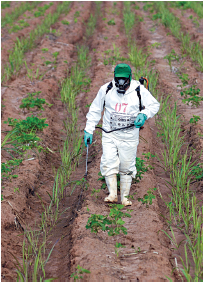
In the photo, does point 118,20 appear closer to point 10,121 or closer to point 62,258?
point 10,121

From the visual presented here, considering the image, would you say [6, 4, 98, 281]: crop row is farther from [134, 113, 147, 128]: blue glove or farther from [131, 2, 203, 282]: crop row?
[131, 2, 203, 282]: crop row

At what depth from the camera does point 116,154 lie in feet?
12.7

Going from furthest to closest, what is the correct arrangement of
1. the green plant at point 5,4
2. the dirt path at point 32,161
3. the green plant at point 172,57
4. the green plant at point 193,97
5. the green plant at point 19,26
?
Result: the green plant at point 5,4 → the green plant at point 19,26 → the green plant at point 172,57 → the green plant at point 193,97 → the dirt path at point 32,161

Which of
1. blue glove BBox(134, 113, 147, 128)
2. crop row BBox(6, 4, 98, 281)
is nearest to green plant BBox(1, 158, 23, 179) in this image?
crop row BBox(6, 4, 98, 281)

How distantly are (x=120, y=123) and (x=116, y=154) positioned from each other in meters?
0.33

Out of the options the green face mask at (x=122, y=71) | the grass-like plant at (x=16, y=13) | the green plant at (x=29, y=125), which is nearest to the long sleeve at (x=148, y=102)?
the green face mask at (x=122, y=71)

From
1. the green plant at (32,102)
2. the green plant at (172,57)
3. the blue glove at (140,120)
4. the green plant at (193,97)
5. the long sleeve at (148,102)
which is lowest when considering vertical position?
the green plant at (32,102)

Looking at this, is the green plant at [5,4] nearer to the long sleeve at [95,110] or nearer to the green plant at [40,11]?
the green plant at [40,11]

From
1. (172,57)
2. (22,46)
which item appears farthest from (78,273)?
(22,46)

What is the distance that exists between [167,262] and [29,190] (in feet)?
6.38

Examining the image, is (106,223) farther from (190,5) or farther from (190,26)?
(190,5)

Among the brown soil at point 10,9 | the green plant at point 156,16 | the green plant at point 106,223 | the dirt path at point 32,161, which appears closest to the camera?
the green plant at point 106,223

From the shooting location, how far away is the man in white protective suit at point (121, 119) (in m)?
3.71

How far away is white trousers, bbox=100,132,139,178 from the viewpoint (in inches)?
151
